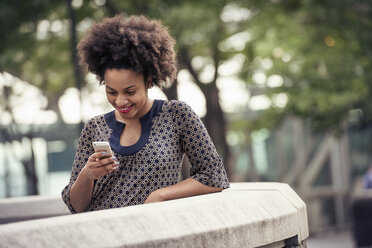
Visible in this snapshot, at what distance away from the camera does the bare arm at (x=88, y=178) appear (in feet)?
10.6

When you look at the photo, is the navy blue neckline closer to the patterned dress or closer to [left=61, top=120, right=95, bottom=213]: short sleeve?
the patterned dress

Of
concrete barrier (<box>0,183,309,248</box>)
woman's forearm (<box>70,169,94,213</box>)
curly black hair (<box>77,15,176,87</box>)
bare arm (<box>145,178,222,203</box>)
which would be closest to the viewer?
concrete barrier (<box>0,183,309,248</box>)

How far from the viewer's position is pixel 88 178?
135 inches

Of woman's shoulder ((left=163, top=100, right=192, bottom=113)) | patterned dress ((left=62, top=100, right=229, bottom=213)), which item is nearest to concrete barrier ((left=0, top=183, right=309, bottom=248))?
patterned dress ((left=62, top=100, right=229, bottom=213))

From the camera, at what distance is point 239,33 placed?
14492 mm

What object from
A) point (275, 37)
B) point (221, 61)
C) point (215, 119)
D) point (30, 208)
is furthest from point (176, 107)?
point (215, 119)

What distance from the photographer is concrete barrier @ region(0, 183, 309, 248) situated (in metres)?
2.29

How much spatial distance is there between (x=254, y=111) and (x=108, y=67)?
17.6 metres

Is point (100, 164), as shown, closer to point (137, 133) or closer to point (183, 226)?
point (137, 133)

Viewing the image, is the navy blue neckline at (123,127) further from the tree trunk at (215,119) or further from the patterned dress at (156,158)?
the tree trunk at (215,119)

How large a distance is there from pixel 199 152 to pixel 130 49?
2.08 ft

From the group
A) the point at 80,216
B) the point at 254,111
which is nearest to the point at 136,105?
the point at 80,216

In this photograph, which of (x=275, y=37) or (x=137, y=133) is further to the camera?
(x=275, y=37)

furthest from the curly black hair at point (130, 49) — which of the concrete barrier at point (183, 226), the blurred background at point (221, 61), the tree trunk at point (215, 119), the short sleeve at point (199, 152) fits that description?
the tree trunk at point (215, 119)
